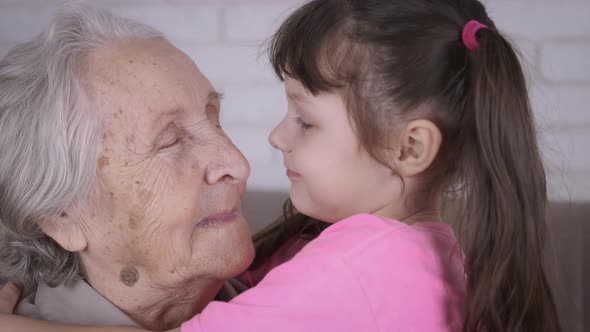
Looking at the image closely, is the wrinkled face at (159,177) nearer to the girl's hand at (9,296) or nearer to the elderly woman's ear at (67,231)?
the elderly woman's ear at (67,231)

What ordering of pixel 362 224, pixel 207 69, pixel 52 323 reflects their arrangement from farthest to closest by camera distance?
pixel 207 69 → pixel 52 323 → pixel 362 224

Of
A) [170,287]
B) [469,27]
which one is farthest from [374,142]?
[170,287]

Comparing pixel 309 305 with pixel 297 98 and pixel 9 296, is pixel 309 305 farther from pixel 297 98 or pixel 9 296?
pixel 9 296

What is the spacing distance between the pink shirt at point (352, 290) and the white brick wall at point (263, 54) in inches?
41.8

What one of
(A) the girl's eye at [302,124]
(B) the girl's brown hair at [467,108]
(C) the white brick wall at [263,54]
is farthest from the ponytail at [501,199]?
(C) the white brick wall at [263,54]

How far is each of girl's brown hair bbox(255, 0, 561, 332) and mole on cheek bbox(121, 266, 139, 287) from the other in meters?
0.53

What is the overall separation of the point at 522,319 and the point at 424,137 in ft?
1.21

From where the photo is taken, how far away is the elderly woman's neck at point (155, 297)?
1466 millimetres

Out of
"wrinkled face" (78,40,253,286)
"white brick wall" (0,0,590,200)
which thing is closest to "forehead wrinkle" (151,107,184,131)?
"wrinkled face" (78,40,253,286)

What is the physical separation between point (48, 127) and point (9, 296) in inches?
16.3

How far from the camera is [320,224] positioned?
71.1 inches

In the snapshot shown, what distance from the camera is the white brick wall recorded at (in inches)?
84.7

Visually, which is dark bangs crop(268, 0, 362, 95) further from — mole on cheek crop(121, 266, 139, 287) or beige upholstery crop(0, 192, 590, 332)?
beige upholstery crop(0, 192, 590, 332)

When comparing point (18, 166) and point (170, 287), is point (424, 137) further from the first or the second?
point (18, 166)
